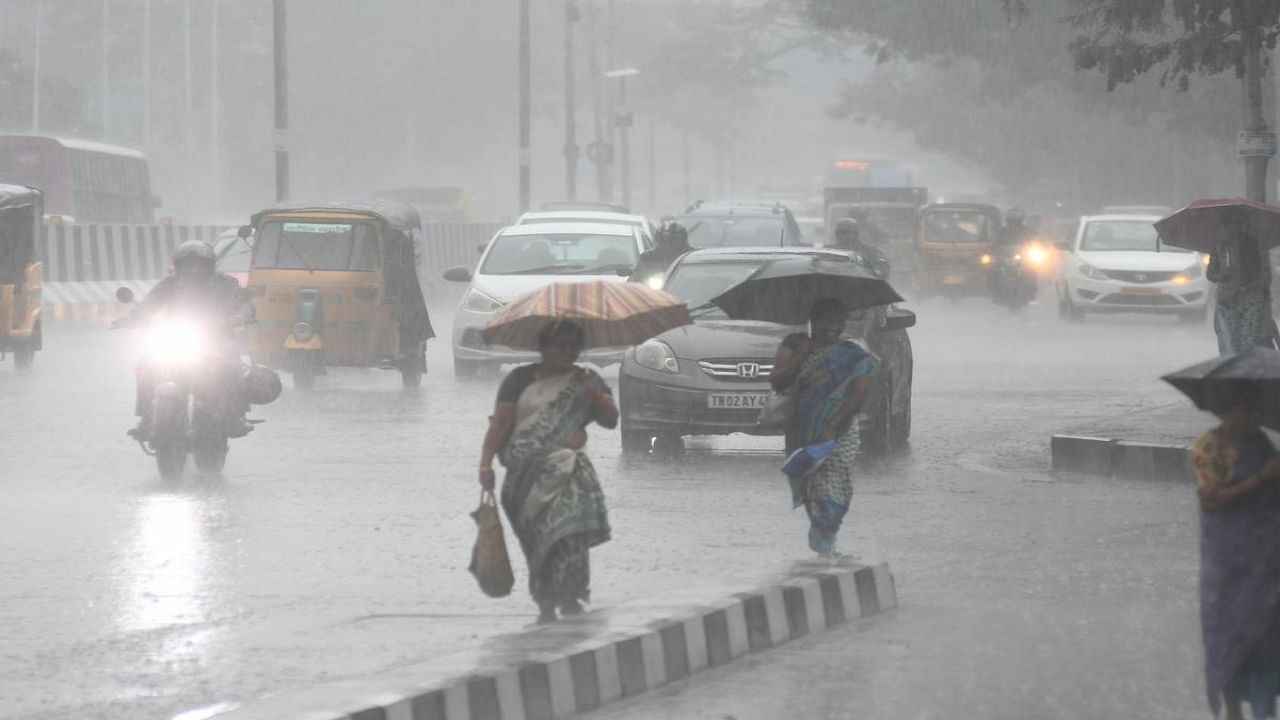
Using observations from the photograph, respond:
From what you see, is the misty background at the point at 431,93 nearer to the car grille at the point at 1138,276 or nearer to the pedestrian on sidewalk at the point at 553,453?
the car grille at the point at 1138,276

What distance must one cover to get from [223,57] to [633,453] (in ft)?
293

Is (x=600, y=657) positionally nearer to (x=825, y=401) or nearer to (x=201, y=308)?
(x=825, y=401)

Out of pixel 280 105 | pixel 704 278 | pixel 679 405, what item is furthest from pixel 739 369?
pixel 280 105

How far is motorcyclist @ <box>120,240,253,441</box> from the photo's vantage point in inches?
566

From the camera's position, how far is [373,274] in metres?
22.0

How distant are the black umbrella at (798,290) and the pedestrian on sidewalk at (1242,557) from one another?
355 centimetres

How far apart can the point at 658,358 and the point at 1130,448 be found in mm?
3022

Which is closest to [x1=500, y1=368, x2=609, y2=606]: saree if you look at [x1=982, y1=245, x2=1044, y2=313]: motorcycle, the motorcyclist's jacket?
the motorcyclist's jacket

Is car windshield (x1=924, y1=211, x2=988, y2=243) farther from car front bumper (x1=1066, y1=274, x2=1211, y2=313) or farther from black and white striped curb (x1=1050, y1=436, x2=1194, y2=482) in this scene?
black and white striped curb (x1=1050, y1=436, x2=1194, y2=482)

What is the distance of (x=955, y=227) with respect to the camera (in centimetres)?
4234

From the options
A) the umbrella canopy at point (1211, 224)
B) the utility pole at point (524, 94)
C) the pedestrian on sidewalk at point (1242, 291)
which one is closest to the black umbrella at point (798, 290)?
the umbrella canopy at point (1211, 224)

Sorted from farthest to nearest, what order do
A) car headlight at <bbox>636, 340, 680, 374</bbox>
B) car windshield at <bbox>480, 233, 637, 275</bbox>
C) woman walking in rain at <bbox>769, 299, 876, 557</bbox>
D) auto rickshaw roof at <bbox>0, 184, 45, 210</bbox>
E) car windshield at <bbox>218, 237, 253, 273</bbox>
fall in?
car windshield at <bbox>218, 237, 253, 273</bbox> < car windshield at <bbox>480, 233, 637, 275</bbox> < auto rickshaw roof at <bbox>0, 184, 45, 210</bbox> < car headlight at <bbox>636, 340, 680, 374</bbox> < woman walking in rain at <bbox>769, 299, 876, 557</bbox>

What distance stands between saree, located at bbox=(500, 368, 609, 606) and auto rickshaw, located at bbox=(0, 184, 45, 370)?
1562cm

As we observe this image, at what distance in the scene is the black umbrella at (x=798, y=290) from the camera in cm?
1021
